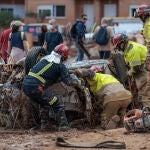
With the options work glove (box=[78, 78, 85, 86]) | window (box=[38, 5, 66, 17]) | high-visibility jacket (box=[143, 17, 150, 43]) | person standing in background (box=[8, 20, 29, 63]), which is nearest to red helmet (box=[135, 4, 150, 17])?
high-visibility jacket (box=[143, 17, 150, 43])

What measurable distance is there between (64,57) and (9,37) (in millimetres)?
4570

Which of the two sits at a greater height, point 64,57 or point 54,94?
point 64,57

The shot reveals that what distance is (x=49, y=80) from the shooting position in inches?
440

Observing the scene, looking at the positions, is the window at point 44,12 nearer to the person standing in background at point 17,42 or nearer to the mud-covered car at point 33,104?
the person standing in background at point 17,42

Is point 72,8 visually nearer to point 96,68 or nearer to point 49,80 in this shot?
point 96,68

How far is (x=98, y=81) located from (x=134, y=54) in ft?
3.15

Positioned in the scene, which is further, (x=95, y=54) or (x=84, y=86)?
(x=95, y=54)

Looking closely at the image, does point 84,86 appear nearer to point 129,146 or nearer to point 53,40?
point 129,146

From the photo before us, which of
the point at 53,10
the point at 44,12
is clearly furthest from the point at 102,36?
the point at 53,10

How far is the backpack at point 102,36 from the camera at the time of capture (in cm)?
1831

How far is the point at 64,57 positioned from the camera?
11.3 meters

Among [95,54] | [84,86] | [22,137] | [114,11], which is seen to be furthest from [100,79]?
[114,11]

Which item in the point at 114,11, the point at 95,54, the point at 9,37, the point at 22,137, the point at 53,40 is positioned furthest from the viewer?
the point at 114,11

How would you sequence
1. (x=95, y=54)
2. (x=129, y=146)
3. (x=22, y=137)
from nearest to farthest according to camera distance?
(x=129, y=146), (x=22, y=137), (x=95, y=54)
